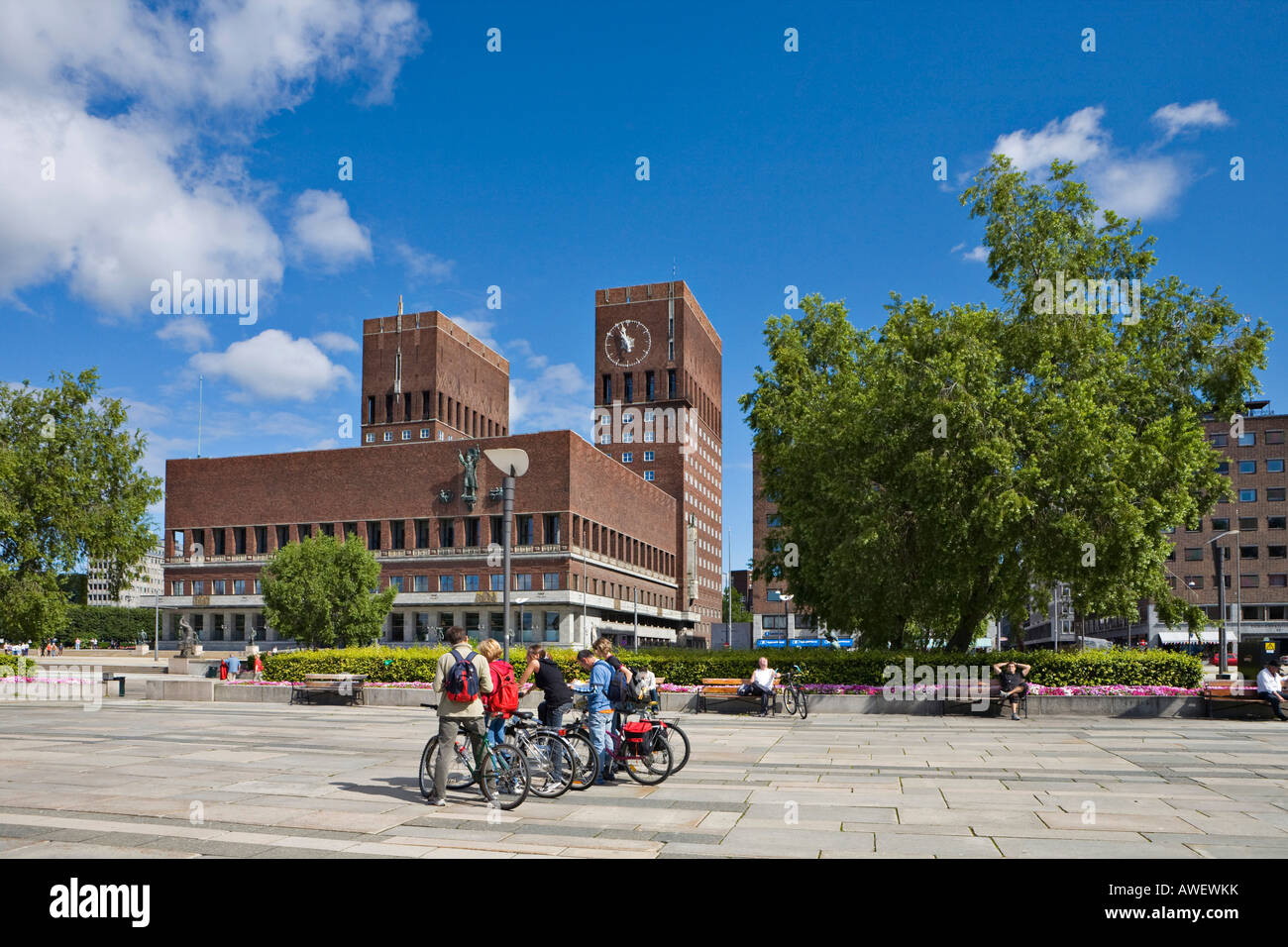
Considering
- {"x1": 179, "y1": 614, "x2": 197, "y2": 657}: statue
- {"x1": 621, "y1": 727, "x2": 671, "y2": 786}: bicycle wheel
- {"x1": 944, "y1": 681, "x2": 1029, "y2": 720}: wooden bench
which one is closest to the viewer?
{"x1": 621, "y1": 727, "x2": 671, "y2": 786}: bicycle wheel

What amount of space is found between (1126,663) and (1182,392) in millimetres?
9692

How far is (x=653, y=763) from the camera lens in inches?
533

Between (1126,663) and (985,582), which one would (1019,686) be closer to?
(1126,663)

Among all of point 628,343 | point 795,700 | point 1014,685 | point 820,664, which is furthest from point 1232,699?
point 628,343

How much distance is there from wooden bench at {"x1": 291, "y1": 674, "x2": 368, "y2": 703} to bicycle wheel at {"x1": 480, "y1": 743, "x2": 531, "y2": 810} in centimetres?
1747

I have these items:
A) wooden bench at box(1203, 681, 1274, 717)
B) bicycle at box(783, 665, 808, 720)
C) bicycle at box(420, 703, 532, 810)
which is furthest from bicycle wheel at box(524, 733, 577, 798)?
wooden bench at box(1203, 681, 1274, 717)

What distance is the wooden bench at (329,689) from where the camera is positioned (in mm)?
27859

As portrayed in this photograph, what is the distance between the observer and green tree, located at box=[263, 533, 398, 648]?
5581 centimetres

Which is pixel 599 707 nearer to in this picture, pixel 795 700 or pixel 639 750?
pixel 639 750

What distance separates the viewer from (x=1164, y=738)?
63.5 ft

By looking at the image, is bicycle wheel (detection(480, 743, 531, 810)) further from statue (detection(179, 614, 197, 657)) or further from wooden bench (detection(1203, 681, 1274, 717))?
statue (detection(179, 614, 197, 657))

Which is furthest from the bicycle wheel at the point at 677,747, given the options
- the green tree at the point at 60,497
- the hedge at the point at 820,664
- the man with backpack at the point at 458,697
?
the green tree at the point at 60,497

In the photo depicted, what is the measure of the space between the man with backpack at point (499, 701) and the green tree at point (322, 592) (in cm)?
4640

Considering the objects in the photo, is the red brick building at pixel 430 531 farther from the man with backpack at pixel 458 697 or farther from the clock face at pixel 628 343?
the man with backpack at pixel 458 697
